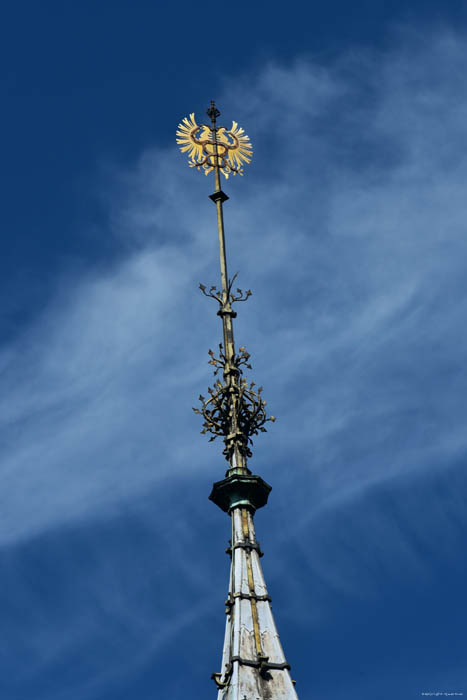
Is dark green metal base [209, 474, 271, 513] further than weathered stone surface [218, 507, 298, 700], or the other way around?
dark green metal base [209, 474, 271, 513]

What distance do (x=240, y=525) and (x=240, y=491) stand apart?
2.98ft

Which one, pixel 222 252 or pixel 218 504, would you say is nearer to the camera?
pixel 218 504

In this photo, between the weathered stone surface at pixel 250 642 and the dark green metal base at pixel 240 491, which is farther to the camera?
the dark green metal base at pixel 240 491

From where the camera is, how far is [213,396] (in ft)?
113

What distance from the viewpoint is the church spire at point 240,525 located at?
28750 mm

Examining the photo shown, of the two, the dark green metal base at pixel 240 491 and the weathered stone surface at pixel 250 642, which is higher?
the dark green metal base at pixel 240 491

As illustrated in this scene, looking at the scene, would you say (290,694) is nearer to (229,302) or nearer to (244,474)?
(244,474)

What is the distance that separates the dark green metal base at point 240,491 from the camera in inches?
1277

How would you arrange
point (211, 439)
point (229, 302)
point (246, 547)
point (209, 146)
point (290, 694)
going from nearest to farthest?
point (290, 694) < point (246, 547) < point (211, 439) < point (229, 302) < point (209, 146)

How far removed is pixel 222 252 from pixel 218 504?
8.72 m

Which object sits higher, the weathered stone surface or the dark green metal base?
the dark green metal base

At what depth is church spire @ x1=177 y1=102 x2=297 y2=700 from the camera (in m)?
28.8

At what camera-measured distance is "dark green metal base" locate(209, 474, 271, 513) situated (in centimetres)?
3244

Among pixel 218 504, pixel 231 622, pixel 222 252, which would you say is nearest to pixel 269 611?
pixel 231 622
